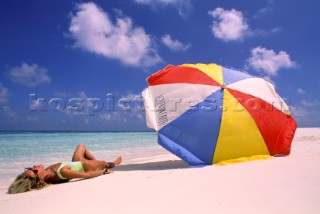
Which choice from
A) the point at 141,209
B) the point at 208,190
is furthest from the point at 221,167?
the point at 141,209

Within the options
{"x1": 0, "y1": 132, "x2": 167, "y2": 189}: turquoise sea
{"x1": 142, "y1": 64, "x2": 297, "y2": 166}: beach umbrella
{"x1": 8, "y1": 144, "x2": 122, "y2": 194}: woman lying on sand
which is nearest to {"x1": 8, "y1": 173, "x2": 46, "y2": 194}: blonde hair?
{"x1": 8, "y1": 144, "x2": 122, "y2": 194}: woman lying on sand

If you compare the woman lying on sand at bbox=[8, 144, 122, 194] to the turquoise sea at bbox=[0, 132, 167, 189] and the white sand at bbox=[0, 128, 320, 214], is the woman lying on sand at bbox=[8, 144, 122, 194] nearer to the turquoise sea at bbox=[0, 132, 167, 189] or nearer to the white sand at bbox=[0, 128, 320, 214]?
the white sand at bbox=[0, 128, 320, 214]

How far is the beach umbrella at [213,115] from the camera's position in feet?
15.6

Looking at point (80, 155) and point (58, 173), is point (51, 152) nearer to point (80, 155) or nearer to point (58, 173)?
point (80, 155)

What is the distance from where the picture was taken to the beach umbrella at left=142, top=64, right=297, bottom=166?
4.75 m

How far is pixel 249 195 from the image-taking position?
271 centimetres

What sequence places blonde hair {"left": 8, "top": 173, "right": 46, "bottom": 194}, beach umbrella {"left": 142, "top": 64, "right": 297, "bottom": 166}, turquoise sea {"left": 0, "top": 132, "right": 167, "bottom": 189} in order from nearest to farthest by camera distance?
blonde hair {"left": 8, "top": 173, "right": 46, "bottom": 194}
beach umbrella {"left": 142, "top": 64, "right": 297, "bottom": 166}
turquoise sea {"left": 0, "top": 132, "right": 167, "bottom": 189}

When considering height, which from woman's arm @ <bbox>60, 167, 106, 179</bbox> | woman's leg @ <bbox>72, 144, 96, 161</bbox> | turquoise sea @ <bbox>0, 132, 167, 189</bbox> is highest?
woman's leg @ <bbox>72, 144, 96, 161</bbox>

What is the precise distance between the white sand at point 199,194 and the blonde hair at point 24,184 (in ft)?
0.44

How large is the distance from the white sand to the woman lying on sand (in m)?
0.22

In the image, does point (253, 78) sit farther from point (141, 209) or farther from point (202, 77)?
point (141, 209)

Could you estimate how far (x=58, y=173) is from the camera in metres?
4.55

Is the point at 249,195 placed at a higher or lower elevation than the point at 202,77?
lower

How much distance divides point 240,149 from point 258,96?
1.07 m
